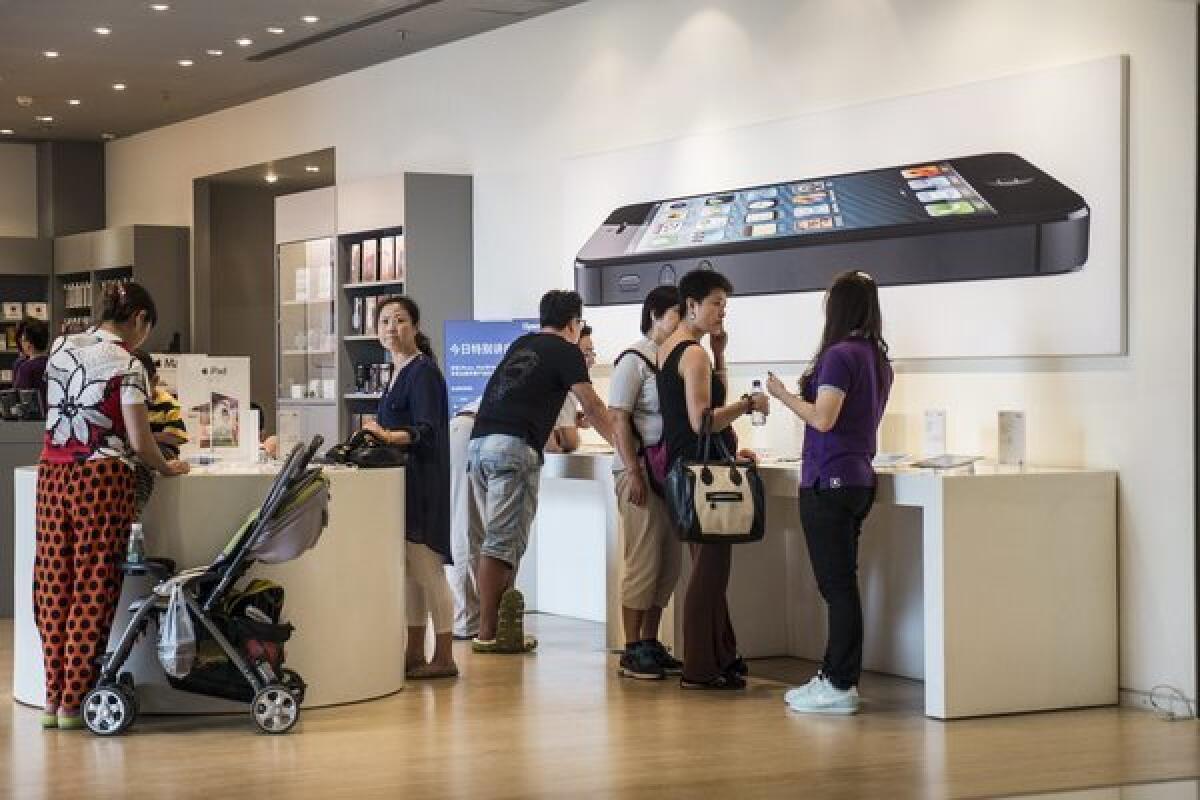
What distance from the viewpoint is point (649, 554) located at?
24.5 ft

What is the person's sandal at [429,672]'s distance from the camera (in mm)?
7414

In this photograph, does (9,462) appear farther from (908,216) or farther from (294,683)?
(908,216)

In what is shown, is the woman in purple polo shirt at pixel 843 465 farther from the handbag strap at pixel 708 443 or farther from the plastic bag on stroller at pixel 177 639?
the plastic bag on stroller at pixel 177 639

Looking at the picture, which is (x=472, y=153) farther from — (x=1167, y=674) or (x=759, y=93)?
(x=1167, y=674)

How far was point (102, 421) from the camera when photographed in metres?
6.32

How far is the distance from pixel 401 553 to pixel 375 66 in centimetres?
559

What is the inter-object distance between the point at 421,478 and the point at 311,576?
0.92m

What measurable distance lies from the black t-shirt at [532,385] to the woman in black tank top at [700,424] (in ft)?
2.29

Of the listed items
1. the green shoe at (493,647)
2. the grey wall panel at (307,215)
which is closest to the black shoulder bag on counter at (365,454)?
the green shoe at (493,647)

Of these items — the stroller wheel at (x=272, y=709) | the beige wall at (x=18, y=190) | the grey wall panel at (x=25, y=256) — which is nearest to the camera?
the stroller wheel at (x=272, y=709)

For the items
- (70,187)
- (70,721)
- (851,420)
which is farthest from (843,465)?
(70,187)

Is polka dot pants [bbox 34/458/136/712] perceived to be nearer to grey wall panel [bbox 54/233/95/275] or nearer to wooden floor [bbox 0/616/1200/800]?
wooden floor [bbox 0/616/1200/800]

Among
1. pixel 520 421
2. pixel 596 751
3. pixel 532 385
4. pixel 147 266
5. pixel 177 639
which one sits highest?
pixel 147 266

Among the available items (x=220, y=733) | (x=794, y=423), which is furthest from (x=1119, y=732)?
(x=220, y=733)
